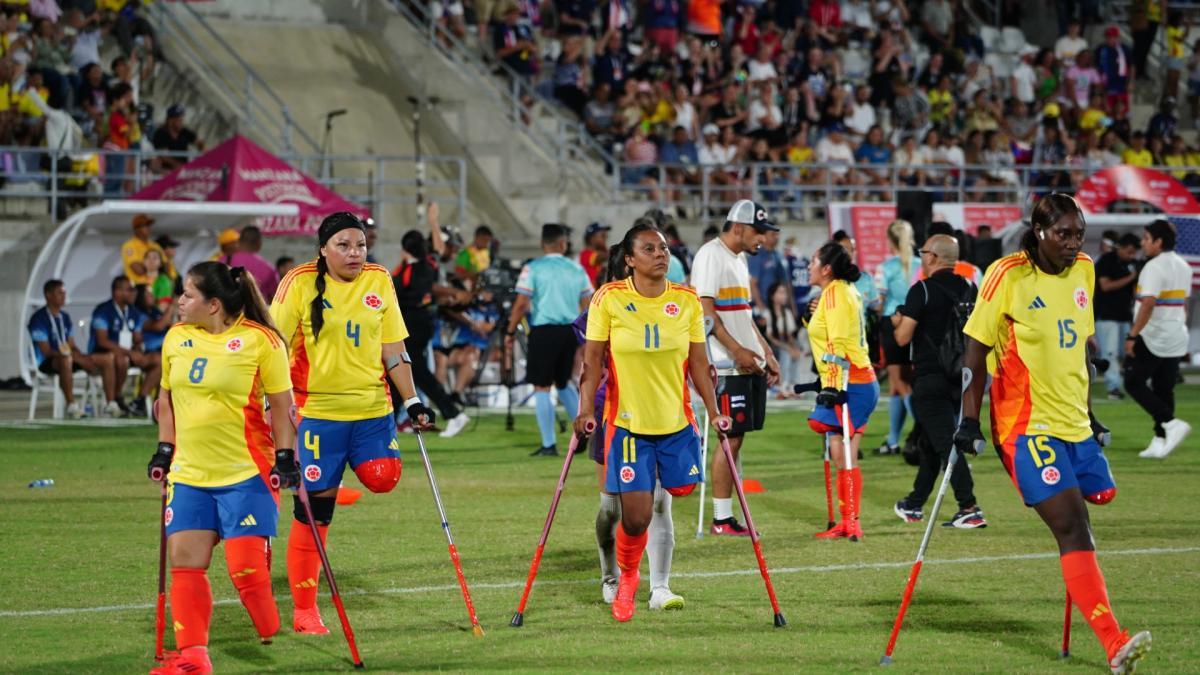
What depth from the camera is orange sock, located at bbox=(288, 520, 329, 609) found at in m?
8.77

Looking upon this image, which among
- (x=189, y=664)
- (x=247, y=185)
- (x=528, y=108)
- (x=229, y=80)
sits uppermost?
(x=229, y=80)

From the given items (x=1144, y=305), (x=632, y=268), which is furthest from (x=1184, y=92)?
(x=632, y=268)

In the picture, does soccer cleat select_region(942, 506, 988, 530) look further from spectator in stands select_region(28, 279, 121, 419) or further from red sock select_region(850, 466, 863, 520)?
spectator in stands select_region(28, 279, 121, 419)

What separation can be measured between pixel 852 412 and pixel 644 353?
141 inches

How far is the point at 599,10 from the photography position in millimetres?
32219

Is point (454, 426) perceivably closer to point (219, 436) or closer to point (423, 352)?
point (423, 352)

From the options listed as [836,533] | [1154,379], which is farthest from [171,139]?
[836,533]

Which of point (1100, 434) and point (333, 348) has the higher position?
point (333, 348)

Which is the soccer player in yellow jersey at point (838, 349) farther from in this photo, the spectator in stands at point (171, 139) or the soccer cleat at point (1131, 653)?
the spectator in stands at point (171, 139)

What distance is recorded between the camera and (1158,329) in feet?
56.5

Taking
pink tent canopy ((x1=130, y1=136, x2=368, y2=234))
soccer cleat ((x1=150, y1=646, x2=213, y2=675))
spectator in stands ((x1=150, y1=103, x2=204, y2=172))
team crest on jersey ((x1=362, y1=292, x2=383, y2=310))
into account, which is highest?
spectator in stands ((x1=150, y1=103, x2=204, y2=172))

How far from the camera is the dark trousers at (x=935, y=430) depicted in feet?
40.5

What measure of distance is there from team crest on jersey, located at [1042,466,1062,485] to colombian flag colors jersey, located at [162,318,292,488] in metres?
3.43

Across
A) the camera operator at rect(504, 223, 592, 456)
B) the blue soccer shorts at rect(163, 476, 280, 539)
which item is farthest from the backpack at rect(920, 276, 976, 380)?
the blue soccer shorts at rect(163, 476, 280, 539)
